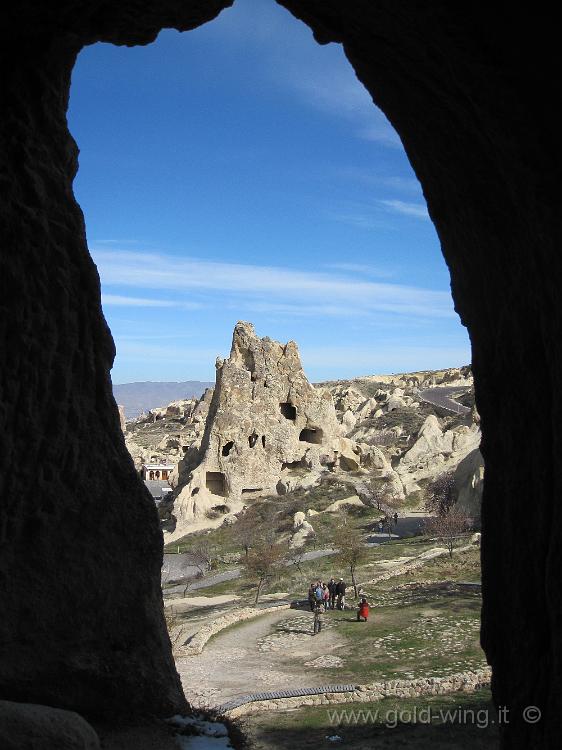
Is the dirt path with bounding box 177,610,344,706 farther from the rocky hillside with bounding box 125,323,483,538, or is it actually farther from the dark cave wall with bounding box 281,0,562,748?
the rocky hillside with bounding box 125,323,483,538

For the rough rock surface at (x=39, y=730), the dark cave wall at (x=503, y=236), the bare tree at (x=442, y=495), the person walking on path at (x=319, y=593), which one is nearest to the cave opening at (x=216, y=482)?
the bare tree at (x=442, y=495)

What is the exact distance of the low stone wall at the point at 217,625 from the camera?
45.2 feet

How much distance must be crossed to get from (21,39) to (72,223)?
1272 millimetres

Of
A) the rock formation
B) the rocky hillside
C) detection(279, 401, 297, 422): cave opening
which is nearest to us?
the rocky hillside

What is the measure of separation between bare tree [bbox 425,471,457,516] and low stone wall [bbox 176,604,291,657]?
10.1 m

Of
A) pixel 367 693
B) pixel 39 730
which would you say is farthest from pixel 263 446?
pixel 39 730

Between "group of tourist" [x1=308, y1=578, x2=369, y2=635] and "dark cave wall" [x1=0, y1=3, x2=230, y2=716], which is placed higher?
"dark cave wall" [x1=0, y1=3, x2=230, y2=716]

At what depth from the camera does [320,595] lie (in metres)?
15.9

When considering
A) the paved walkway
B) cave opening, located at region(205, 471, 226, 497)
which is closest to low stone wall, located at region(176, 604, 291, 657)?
cave opening, located at region(205, 471, 226, 497)

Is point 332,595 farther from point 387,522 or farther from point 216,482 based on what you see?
point 216,482

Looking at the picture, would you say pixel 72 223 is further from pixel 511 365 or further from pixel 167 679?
pixel 167 679

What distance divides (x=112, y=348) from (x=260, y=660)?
9.33m

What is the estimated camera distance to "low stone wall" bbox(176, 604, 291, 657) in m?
13.8

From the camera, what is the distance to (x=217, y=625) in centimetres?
1557
